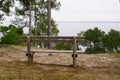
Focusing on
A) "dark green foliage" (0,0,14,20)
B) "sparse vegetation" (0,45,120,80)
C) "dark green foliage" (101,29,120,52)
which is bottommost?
"sparse vegetation" (0,45,120,80)

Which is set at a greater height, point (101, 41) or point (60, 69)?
point (101, 41)

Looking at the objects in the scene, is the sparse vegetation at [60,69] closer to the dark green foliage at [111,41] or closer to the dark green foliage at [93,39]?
the dark green foliage at [111,41]

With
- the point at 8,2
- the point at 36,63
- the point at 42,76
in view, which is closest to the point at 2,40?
the point at 8,2

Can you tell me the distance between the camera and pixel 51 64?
47.2 feet

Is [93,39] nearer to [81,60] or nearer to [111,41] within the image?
[111,41]

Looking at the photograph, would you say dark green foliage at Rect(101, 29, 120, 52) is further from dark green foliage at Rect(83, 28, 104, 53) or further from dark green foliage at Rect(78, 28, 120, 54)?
dark green foliage at Rect(83, 28, 104, 53)

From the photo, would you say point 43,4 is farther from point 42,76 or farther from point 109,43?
point 42,76

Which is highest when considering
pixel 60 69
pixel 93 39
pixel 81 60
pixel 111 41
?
pixel 93 39

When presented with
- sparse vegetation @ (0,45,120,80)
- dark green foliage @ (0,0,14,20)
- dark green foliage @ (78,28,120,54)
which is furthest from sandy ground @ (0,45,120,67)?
dark green foliage @ (78,28,120,54)

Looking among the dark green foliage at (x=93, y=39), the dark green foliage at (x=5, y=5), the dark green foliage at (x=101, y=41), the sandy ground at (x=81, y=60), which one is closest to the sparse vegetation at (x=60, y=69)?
the sandy ground at (x=81, y=60)

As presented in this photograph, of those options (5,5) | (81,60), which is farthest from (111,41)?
(81,60)

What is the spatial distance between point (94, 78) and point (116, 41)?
145ft

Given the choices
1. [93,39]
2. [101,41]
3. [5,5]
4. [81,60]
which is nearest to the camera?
[81,60]

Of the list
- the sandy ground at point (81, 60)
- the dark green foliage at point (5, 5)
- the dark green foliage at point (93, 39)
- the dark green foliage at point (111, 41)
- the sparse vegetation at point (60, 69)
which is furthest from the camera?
the dark green foliage at point (93, 39)
